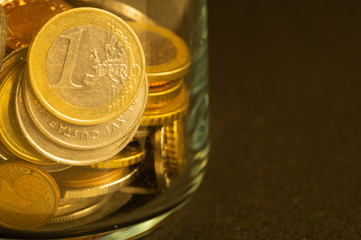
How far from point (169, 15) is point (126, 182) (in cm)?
17

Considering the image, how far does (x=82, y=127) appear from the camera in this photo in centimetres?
45

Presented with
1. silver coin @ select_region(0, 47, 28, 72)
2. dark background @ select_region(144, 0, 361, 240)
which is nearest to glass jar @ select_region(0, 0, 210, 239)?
silver coin @ select_region(0, 47, 28, 72)

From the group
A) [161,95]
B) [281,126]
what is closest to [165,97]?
[161,95]

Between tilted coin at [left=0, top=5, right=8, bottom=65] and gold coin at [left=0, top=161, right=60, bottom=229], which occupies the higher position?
tilted coin at [left=0, top=5, right=8, bottom=65]

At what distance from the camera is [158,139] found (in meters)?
0.50

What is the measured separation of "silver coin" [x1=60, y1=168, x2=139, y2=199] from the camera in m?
0.47

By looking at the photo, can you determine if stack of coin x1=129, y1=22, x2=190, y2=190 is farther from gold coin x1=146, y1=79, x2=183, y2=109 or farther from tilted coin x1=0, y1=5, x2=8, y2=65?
tilted coin x1=0, y1=5, x2=8, y2=65

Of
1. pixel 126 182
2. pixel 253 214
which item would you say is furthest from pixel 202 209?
pixel 126 182

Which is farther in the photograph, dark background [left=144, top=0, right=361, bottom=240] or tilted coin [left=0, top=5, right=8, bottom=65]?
dark background [left=144, top=0, right=361, bottom=240]

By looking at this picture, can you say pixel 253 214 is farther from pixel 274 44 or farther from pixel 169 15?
pixel 274 44

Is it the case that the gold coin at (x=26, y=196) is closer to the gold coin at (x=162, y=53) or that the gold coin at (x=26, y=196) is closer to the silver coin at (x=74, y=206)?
the silver coin at (x=74, y=206)

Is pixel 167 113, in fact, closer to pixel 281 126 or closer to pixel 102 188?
pixel 102 188

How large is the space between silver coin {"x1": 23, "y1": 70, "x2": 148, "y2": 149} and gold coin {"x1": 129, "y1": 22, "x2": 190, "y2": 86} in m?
0.04

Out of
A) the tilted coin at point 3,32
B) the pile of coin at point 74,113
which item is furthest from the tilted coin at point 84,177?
the tilted coin at point 3,32
